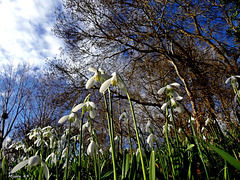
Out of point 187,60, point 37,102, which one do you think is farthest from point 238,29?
point 37,102

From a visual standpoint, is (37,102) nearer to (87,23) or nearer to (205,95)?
(87,23)

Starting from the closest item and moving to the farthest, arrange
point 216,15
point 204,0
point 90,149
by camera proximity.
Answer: point 90,149, point 204,0, point 216,15

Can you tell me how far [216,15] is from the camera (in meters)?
7.15

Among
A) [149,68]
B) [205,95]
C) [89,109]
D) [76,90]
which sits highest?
[149,68]

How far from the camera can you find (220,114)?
5.79 metres

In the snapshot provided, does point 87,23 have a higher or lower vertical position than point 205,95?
higher

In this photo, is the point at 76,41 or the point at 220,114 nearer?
the point at 220,114

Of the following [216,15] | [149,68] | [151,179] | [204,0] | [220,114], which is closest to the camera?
[151,179]

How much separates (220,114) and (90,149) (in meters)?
5.60

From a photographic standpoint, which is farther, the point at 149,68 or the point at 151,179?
the point at 149,68

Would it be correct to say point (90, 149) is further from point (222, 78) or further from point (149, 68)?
point (149, 68)

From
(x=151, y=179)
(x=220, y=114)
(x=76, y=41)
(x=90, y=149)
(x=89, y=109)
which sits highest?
(x=76, y=41)

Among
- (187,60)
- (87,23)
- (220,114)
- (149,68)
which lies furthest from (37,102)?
(220,114)

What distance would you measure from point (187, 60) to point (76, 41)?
526 centimetres
